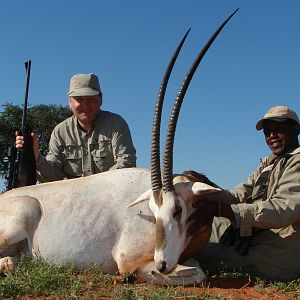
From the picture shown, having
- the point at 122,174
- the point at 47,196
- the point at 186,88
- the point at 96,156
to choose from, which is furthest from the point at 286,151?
the point at 96,156

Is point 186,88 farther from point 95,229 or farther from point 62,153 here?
point 62,153

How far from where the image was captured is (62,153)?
7.66m

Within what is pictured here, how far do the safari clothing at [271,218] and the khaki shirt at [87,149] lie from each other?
1962mm

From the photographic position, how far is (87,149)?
Answer: 747 cm

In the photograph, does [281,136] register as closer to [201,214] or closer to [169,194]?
[201,214]

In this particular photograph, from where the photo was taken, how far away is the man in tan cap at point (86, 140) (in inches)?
290

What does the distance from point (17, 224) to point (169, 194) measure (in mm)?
1535

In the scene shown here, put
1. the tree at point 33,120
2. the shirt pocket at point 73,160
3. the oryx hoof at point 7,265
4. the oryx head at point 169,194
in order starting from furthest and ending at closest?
the tree at point 33,120 → the shirt pocket at point 73,160 → the oryx hoof at point 7,265 → the oryx head at point 169,194

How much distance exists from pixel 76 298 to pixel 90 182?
5.73 feet

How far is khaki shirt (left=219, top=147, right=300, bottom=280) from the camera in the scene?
476cm

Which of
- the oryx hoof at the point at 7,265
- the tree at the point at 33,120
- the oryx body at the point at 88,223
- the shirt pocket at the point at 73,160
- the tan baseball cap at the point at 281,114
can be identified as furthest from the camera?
the tree at the point at 33,120

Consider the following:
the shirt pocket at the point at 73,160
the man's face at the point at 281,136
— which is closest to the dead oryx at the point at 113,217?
the man's face at the point at 281,136

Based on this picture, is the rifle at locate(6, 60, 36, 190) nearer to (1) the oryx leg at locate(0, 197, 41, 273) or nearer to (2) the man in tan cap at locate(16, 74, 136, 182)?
(2) the man in tan cap at locate(16, 74, 136, 182)

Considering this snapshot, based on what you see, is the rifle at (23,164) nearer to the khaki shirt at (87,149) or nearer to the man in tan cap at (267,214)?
the khaki shirt at (87,149)
